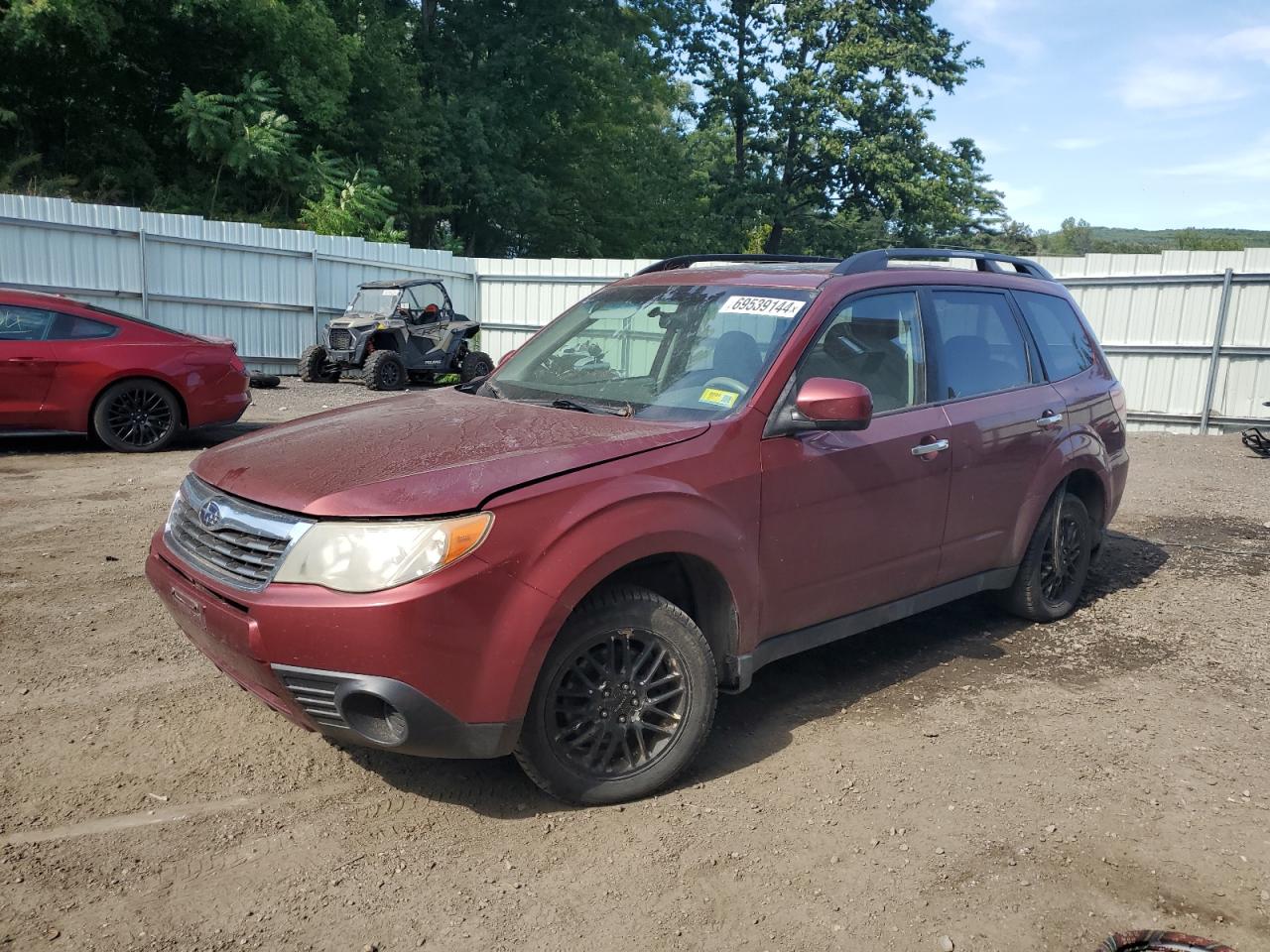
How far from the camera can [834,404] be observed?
3.66 metres

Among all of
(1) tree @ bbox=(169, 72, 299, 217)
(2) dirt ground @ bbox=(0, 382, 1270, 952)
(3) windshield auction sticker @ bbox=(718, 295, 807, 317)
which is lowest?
(2) dirt ground @ bbox=(0, 382, 1270, 952)

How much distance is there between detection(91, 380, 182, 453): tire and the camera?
30.9 ft

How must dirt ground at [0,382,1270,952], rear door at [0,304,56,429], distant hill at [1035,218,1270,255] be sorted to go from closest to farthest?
dirt ground at [0,382,1270,952] → rear door at [0,304,56,429] → distant hill at [1035,218,1270,255]

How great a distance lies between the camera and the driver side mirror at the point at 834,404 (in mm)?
3656

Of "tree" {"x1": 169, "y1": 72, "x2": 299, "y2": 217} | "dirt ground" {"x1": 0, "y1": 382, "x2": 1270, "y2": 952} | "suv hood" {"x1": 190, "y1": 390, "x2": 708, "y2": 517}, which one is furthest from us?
"tree" {"x1": 169, "y1": 72, "x2": 299, "y2": 217}

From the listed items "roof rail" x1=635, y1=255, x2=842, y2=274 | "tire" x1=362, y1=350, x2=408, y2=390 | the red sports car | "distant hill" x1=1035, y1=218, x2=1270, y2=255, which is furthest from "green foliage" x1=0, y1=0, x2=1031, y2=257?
"distant hill" x1=1035, y1=218, x2=1270, y2=255

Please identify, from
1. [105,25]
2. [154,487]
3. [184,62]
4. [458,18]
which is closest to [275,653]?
[154,487]

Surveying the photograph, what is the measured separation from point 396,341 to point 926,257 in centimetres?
1350

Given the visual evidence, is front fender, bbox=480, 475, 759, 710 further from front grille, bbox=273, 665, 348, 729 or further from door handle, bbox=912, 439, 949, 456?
door handle, bbox=912, 439, 949, 456

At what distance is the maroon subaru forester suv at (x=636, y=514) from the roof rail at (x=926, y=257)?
3 centimetres

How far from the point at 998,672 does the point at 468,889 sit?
2876mm

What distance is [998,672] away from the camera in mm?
4781

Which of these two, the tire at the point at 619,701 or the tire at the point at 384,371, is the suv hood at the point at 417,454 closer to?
the tire at the point at 619,701

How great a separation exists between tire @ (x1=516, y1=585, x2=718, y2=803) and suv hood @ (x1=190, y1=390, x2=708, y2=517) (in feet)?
1.64
